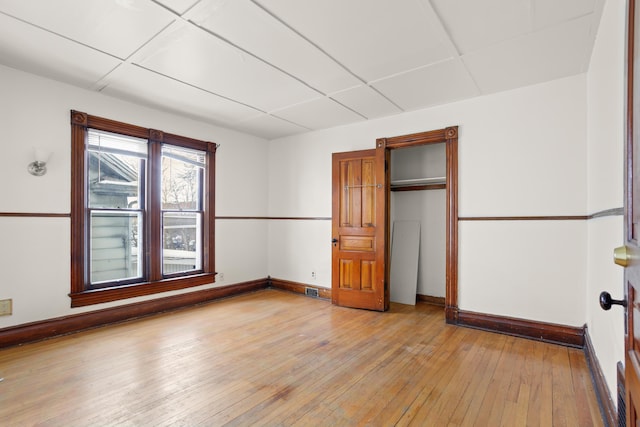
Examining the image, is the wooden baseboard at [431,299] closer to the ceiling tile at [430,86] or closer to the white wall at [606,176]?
the white wall at [606,176]

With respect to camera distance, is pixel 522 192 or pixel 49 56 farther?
pixel 522 192

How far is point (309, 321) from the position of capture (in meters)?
3.78

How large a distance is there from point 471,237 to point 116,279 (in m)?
4.17

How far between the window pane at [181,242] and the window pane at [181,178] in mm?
147

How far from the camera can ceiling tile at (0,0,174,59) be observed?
81.5 inches

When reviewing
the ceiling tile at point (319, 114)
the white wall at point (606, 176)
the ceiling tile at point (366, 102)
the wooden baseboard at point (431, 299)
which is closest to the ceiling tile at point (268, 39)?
the ceiling tile at point (366, 102)

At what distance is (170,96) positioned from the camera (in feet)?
11.9

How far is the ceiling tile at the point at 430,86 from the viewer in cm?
298

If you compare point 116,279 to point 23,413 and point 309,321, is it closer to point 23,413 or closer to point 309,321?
point 23,413

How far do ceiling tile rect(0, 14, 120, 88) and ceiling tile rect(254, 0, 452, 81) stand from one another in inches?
67.4

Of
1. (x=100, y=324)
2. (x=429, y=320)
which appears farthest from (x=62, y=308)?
(x=429, y=320)

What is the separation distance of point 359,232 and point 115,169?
124 inches

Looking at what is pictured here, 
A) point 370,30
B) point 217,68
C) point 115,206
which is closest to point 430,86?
point 370,30

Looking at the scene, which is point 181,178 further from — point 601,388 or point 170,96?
point 601,388
